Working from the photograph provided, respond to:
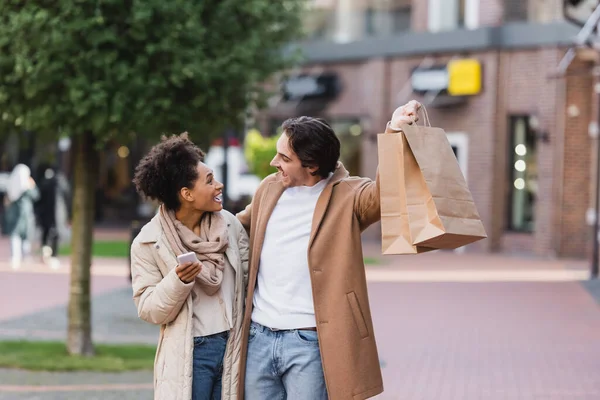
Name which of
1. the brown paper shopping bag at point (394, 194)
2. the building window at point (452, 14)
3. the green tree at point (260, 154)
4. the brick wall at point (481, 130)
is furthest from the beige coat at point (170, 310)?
the building window at point (452, 14)

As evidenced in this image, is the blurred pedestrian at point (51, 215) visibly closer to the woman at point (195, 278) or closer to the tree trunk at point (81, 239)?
the tree trunk at point (81, 239)

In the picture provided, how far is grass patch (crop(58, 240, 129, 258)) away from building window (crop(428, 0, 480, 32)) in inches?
336

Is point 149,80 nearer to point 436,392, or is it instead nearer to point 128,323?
point 436,392

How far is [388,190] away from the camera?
11.9 ft

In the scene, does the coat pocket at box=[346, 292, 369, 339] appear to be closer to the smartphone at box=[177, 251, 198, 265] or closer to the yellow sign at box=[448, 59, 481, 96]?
the smartphone at box=[177, 251, 198, 265]

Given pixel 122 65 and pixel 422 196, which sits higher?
pixel 122 65

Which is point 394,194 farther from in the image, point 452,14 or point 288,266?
point 452,14

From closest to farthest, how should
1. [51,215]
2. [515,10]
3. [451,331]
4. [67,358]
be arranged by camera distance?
[67,358] < [451,331] < [51,215] < [515,10]

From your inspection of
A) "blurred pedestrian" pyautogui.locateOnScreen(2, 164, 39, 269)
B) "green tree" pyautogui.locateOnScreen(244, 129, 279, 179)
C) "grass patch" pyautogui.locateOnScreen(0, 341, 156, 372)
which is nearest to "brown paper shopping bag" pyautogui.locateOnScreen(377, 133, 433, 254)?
"grass patch" pyautogui.locateOnScreen(0, 341, 156, 372)

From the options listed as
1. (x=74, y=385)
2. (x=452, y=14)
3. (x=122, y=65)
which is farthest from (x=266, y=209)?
(x=452, y=14)

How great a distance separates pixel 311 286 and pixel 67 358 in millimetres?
5634

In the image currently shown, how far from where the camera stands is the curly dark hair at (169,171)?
3853mm

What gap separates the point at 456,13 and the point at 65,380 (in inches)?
A: 672

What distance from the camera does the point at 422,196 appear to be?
3.55 metres
